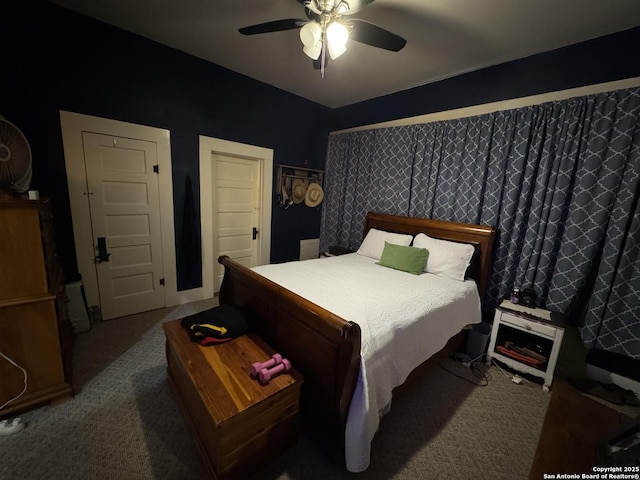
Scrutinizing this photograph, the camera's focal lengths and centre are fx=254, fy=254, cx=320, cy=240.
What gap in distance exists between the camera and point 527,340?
2229mm

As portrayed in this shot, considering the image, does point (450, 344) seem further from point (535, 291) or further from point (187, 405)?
point (187, 405)

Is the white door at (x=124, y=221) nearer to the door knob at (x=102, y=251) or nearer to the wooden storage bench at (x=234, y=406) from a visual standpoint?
the door knob at (x=102, y=251)

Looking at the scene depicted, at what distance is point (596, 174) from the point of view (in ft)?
6.37

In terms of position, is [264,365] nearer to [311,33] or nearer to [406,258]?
[406,258]

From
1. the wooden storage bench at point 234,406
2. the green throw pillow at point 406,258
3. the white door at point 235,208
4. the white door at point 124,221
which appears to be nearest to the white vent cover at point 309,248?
the white door at point 235,208

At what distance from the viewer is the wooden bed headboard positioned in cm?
243

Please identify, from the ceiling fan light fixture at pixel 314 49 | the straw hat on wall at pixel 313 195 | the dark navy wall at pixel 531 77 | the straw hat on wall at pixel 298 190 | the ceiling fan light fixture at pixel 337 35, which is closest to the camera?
the ceiling fan light fixture at pixel 337 35

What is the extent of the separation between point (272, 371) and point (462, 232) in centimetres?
225

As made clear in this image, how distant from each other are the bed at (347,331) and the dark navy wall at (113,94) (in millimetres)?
1586

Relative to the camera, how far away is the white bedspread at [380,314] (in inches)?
48.1

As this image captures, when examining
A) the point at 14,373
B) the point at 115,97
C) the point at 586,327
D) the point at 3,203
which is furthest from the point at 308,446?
the point at 115,97

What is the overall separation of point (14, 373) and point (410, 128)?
3.86 meters

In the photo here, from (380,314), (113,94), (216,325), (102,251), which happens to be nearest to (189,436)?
(216,325)

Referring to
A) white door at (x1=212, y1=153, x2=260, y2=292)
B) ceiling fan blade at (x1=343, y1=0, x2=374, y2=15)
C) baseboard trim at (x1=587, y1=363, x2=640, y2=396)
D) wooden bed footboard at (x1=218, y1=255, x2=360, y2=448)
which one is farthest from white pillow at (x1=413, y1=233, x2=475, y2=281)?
white door at (x1=212, y1=153, x2=260, y2=292)
